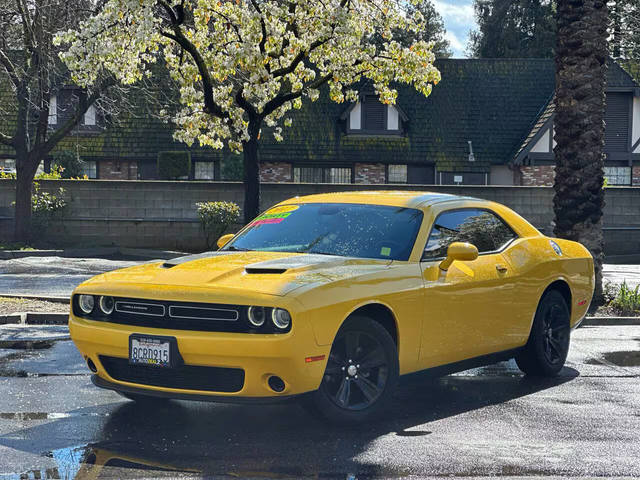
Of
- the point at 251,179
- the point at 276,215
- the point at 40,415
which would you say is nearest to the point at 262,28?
the point at 251,179

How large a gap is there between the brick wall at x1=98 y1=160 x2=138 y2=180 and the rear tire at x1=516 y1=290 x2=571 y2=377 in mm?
30942

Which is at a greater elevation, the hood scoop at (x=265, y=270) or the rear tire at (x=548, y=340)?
the hood scoop at (x=265, y=270)

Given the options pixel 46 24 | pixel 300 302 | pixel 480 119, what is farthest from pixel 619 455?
pixel 480 119

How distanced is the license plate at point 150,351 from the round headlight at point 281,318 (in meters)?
0.70

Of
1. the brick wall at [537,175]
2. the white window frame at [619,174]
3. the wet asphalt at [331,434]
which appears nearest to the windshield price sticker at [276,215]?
the wet asphalt at [331,434]

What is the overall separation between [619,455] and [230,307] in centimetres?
254

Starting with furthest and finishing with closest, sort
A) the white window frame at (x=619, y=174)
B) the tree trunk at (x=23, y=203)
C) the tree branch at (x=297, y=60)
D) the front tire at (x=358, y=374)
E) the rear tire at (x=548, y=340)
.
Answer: the white window frame at (x=619, y=174)
the tree trunk at (x=23, y=203)
the tree branch at (x=297, y=60)
the rear tire at (x=548, y=340)
the front tire at (x=358, y=374)

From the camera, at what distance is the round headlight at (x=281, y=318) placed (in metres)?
6.40

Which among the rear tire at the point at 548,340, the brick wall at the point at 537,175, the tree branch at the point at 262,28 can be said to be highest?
the tree branch at the point at 262,28

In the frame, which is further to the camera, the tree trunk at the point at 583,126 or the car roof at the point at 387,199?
the tree trunk at the point at 583,126

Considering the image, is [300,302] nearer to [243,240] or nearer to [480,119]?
[243,240]

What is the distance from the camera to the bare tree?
2367 centimetres

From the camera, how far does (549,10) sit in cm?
5897

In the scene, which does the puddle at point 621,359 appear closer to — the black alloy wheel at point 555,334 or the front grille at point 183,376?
the black alloy wheel at point 555,334
